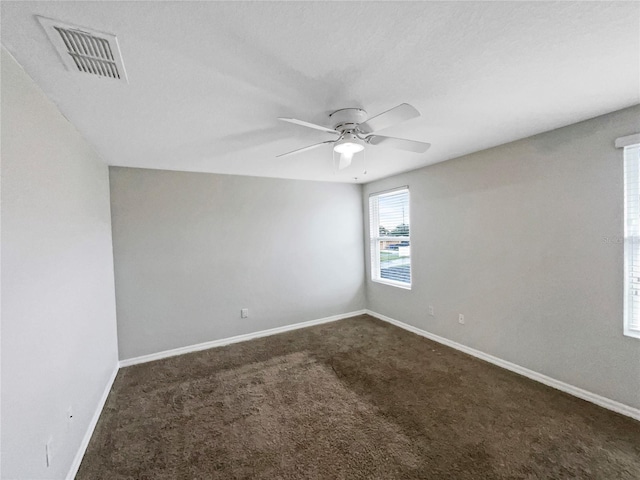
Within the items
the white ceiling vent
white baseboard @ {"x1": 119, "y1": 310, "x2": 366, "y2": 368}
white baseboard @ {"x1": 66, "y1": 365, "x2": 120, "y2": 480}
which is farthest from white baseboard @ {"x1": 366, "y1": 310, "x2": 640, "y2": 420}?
the white ceiling vent

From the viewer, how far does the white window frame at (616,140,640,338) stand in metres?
2.02

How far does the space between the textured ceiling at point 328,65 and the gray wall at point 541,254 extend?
0.39 m

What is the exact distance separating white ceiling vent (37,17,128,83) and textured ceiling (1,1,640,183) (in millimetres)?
38

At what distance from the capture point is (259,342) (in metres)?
3.68

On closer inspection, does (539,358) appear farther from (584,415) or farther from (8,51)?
(8,51)

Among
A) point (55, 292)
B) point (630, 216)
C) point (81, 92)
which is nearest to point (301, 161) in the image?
point (81, 92)

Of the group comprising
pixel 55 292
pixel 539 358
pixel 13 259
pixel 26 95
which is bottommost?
pixel 539 358

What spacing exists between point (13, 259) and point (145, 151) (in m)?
1.77

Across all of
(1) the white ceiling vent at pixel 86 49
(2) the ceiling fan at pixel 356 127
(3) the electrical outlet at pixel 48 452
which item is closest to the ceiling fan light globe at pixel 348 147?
(2) the ceiling fan at pixel 356 127

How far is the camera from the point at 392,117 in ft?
5.48

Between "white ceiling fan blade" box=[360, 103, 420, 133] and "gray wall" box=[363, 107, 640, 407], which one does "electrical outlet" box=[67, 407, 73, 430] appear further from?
"gray wall" box=[363, 107, 640, 407]

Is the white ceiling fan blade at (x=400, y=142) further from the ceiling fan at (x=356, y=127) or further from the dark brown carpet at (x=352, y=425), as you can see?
the dark brown carpet at (x=352, y=425)

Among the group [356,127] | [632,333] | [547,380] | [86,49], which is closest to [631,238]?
[632,333]

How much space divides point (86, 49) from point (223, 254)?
8.83ft
